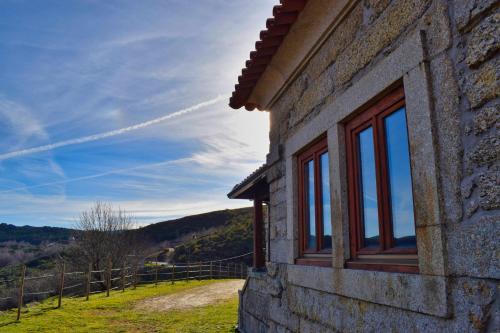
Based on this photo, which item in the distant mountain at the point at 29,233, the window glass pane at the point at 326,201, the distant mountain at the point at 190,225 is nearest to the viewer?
the window glass pane at the point at 326,201

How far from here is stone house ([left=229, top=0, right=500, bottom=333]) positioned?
168cm

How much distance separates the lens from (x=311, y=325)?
3225mm

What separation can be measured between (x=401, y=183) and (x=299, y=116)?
5.23 feet

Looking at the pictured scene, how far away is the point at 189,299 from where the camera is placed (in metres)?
14.0

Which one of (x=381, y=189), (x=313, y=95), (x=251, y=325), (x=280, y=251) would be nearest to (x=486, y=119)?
(x=381, y=189)

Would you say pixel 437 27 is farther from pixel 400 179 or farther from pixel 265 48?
pixel 265 48

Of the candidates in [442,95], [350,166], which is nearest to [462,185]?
[442,95]

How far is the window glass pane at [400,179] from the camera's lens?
2.23m

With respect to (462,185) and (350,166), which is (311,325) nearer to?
(350,166)

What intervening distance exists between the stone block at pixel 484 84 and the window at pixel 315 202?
1584mm

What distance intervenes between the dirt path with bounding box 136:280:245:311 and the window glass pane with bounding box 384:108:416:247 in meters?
11.0

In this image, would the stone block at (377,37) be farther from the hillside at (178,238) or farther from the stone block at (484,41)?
the hillside at (178,238)

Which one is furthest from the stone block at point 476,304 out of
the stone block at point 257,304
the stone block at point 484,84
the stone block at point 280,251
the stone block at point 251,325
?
the stone block at point 251,325

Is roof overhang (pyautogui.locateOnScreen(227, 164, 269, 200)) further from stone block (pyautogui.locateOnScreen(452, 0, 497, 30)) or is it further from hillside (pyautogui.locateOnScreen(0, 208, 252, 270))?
hillside (pyautogui.locateOnScreen(0, 208, 252, 270))
